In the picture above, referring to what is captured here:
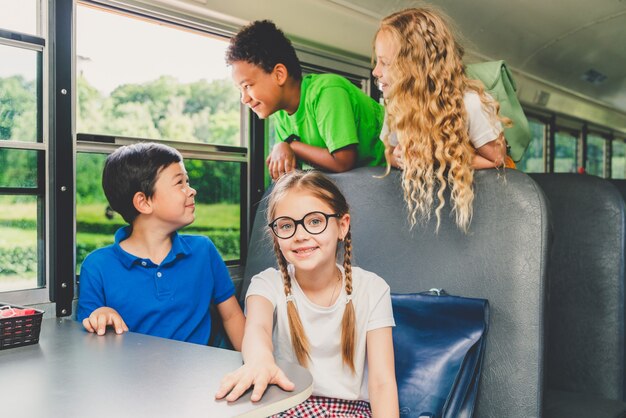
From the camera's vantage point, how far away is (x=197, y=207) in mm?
2795

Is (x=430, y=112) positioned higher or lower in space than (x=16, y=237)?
higher

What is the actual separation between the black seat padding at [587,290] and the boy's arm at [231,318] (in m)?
1.11

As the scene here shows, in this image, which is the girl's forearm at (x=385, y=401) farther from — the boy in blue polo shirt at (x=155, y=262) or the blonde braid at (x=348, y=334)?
the boy in blue polo shirt at (x=155, y=262)

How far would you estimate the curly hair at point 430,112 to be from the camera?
2062 mm

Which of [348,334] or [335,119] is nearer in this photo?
[348,334]

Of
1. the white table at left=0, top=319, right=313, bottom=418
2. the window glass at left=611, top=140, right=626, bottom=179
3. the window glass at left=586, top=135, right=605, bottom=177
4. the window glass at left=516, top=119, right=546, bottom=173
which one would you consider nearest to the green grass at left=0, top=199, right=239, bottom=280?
the white table at left=0, top=319, right=313, bottom=418

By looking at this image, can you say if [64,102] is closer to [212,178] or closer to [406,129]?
[212,178]

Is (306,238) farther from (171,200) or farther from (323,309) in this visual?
(171,200)

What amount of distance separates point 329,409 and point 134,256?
2.72 feet

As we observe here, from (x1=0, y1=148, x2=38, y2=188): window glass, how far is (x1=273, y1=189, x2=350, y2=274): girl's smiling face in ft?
2.94

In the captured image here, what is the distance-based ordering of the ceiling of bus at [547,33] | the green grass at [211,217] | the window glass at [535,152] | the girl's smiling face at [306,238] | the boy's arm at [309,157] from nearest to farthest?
the girl's smiling face at [306,238] → the green grass at [211,217] → the boy's arm at [309,157] → the ceiling of bus at [547,33] → the window glass at [535,152]

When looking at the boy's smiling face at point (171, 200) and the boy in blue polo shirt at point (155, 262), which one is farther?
the boy's smiling face at point (171, 200)

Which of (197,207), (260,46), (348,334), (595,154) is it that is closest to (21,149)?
(197,207)

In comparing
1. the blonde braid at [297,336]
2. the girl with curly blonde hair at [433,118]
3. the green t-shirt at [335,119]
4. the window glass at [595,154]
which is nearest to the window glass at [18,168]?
the blonde braid at [297,336]
